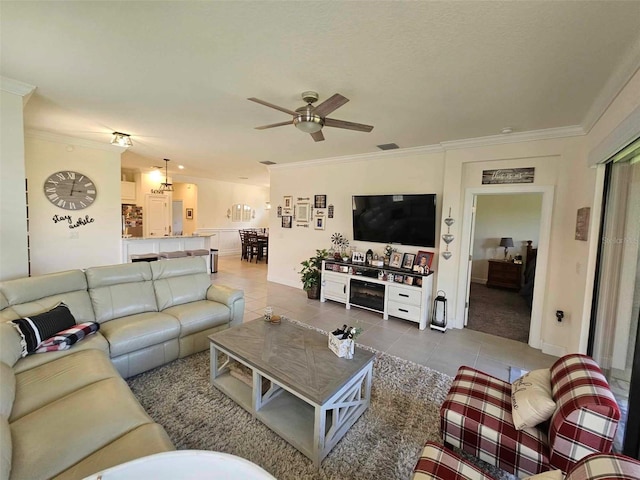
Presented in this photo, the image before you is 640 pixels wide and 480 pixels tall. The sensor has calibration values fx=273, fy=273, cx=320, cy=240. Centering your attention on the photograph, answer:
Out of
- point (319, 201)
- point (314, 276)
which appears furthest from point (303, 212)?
point (314, 276)

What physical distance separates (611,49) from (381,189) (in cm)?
308

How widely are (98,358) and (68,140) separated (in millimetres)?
4225

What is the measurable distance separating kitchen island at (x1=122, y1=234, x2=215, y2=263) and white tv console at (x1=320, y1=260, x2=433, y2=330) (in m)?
3.52

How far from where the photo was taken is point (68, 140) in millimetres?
4395

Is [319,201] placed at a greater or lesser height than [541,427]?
greater

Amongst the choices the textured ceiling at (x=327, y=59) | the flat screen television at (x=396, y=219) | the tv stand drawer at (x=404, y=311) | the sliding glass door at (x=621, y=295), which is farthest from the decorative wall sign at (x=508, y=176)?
the tv stand drawer at (x=404, y=311)

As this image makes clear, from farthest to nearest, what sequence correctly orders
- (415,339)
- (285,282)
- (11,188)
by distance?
(285,282), (415,339), (11,188)

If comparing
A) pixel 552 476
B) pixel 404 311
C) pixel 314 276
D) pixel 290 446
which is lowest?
pixel 290 446

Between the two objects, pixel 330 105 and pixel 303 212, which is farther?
pixel 303 212

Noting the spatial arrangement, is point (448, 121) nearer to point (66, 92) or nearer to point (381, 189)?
point (381, 189)

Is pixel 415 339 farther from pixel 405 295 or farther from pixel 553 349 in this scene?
pixel 553 349

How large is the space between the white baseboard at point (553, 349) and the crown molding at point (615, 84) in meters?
2.48

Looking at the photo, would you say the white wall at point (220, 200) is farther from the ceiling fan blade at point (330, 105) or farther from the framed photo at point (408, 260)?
the ceiling fan blade at point (330, 105)

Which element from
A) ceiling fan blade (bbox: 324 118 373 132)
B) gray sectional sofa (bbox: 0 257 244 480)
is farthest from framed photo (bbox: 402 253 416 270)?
gray sectional sofa (bbox: 0 257 244 480)
